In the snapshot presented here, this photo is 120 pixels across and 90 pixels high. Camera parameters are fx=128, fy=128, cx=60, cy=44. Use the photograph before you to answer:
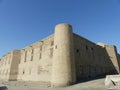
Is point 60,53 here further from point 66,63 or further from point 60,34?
point 60,34

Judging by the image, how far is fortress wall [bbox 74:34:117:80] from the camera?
2359 centimetres

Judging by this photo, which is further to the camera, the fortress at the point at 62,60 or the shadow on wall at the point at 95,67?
the shadow on wall at the point at 95,67

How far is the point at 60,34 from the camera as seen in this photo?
19.8 meters

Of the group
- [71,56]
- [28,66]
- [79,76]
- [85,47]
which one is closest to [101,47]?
[85,47]

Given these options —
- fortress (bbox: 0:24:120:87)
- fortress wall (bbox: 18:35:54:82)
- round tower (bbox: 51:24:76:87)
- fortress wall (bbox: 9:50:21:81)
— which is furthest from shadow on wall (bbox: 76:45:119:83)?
fortress wall (bbox: 9:50:21:81)

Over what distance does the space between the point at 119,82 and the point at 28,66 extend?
21505 millimetres

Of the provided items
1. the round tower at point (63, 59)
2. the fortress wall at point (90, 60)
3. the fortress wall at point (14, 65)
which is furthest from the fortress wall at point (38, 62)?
the fortress wall at point (90, 60)

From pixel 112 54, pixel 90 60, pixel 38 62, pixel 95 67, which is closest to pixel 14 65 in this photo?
pixel 38 62

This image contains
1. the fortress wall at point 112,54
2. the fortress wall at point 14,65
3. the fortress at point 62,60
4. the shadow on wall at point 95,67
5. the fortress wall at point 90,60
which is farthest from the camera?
the fortress wall at point 14,65

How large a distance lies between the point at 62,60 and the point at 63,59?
0.67 feet

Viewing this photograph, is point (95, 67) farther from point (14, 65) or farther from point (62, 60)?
point (14, 65)

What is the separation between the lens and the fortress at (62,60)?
18266mm

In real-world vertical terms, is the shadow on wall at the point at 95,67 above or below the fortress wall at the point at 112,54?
below

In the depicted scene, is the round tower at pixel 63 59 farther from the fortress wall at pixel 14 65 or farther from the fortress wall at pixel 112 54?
the fortress wall at pixel 14 65
